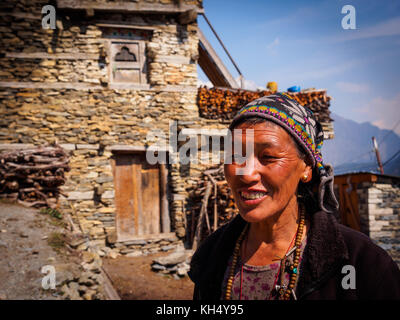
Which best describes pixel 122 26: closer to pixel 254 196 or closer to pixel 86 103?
pixel 86 103

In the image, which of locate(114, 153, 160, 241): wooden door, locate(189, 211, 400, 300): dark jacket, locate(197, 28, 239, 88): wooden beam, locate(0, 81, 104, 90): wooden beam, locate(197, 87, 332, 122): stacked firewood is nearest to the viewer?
locate(189, 211, 400, 300): dark jacket

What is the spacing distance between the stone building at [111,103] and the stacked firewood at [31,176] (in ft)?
4.57

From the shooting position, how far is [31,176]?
657 centimetres

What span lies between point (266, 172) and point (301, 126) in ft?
0.97

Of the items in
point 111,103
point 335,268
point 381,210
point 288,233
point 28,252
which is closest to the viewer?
point 335,268

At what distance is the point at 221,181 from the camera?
8.98 m

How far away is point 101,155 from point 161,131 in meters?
1.91

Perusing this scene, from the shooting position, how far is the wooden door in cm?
898

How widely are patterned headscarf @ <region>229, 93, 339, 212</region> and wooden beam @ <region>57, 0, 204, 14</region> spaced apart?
28.4 feet

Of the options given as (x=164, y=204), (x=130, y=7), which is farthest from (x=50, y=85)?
(x=164, y=204)

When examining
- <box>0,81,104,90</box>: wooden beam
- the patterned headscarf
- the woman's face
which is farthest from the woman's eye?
<box>0,81,104,90</box>: wooden beam

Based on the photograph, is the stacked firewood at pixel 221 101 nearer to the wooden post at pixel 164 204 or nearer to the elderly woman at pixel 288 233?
the wooden post at pixel 164 204

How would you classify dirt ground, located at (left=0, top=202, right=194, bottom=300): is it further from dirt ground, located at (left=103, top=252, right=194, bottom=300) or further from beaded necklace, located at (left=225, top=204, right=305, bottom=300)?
beaded necklace, located at (left=225, top=204, right=305, bottom=300)

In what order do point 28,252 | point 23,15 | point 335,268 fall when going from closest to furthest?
point 335,268, point 28,252, point 23,15
